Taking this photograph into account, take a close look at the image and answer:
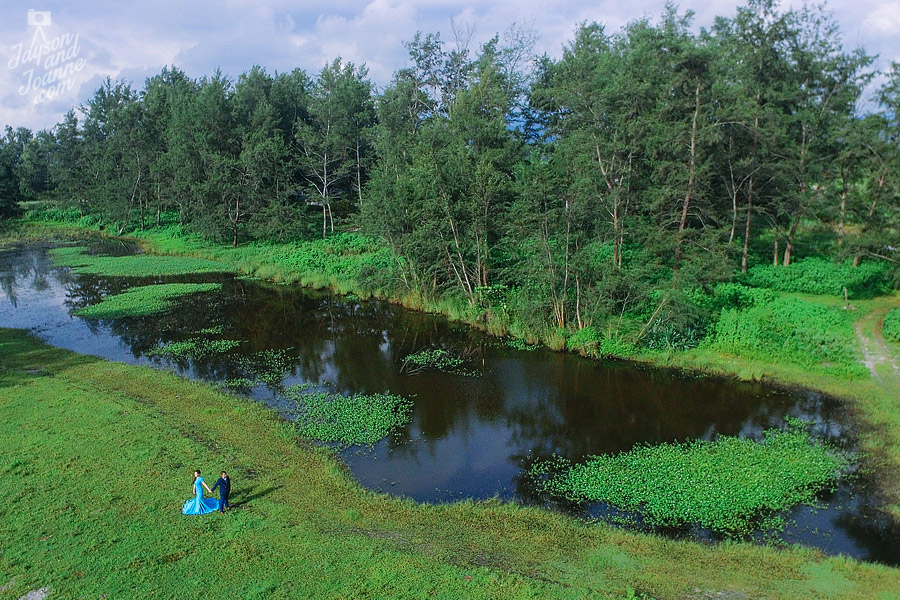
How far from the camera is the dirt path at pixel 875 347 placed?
20.4m

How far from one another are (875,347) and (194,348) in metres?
27.8

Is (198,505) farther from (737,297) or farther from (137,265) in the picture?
(137,265)

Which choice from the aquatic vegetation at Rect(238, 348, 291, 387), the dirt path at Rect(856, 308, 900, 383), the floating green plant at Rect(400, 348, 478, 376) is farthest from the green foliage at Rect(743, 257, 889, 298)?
the aquatic vegetation at Rect(238, 348, 291, 387)

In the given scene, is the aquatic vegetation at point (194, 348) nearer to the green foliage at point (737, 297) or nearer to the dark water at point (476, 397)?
the dark water at point (476, 397)

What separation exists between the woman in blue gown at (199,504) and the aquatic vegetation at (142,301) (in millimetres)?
23218

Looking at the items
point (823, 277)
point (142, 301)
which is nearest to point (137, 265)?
→ point (142, 301)

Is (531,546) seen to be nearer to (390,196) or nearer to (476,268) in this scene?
(476,268)

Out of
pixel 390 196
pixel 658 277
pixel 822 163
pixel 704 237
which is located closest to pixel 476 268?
pixel 390 196

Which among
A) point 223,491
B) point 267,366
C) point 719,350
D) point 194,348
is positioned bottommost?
point 223,491

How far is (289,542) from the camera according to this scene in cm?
1186

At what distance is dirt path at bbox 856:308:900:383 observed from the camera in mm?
20375

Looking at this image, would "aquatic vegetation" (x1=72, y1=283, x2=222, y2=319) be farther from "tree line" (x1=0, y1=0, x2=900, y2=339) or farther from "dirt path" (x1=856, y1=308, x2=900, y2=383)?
"dirt path" (x1=856, y1=308, x2=900, y2=383)

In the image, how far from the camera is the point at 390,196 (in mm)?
34250

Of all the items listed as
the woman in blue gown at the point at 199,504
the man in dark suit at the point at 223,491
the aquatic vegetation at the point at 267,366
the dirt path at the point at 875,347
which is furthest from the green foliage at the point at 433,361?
the dirt path at the point at 875,347
